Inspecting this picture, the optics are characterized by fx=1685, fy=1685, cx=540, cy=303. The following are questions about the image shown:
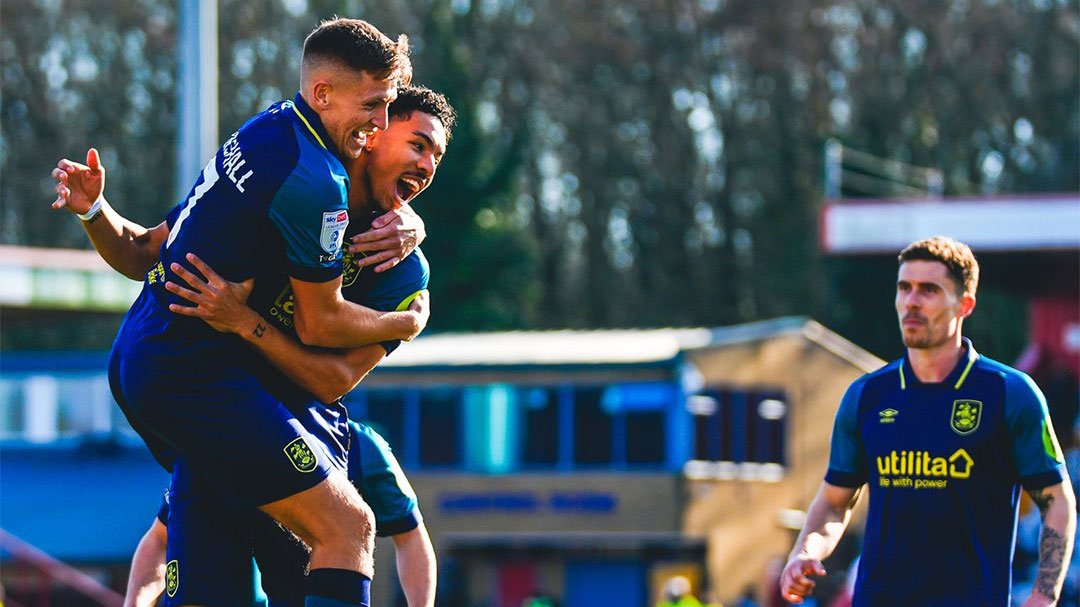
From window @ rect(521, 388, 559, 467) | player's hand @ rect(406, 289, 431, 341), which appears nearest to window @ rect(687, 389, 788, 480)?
window @ rect(521, 388, 559, 467)

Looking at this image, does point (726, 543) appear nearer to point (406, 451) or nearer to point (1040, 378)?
point (406, 451)

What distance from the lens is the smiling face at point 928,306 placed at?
656 cm

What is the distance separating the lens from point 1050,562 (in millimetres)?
6293

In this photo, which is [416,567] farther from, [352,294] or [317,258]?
[317,258]

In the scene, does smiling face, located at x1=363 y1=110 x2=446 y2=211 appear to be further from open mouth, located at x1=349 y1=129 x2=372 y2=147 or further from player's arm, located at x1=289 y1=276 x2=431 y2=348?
player's arm, located at x1=289 y1=276 x2=431 y2=348

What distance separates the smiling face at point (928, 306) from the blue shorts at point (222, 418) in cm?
249

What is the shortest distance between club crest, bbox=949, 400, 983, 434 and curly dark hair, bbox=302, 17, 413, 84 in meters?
2.63

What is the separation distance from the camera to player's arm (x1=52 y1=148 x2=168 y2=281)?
5754mm

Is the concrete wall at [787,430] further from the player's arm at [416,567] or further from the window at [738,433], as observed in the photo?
the player's arm at [416,567]

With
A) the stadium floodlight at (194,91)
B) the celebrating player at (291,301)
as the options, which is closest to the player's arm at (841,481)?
the celebrating player at (291,301)

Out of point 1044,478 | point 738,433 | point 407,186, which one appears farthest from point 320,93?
point 738,433

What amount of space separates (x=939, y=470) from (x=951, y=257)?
2.82 feet

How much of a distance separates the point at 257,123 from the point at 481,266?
43.8 m

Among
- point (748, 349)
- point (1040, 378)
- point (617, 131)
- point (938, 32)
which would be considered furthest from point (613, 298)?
point (1040, 378)
